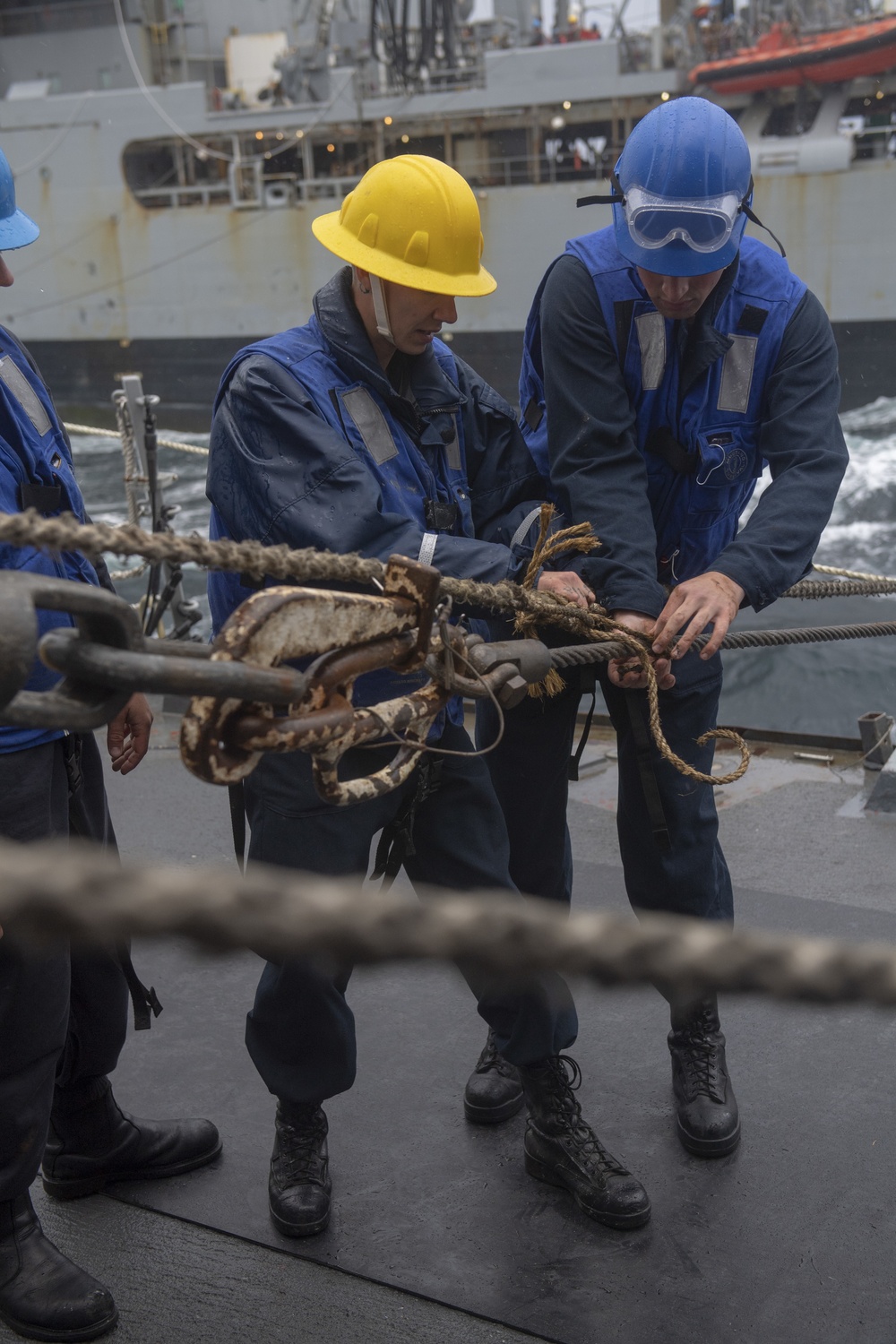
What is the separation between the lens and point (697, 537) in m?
2.27

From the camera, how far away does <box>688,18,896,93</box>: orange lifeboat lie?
17828mm

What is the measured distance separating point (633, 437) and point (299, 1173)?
1378 mm

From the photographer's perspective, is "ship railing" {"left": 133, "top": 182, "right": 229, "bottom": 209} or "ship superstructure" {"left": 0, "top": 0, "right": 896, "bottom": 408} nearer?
"ship superstructure" {"left": 0, "top": 0, "right": 896, "bottom": 408}

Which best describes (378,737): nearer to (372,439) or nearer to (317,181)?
(372,439)

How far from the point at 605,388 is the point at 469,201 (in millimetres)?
401

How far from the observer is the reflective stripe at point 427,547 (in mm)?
1818

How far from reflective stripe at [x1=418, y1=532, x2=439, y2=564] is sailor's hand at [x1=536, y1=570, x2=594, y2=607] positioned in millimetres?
226

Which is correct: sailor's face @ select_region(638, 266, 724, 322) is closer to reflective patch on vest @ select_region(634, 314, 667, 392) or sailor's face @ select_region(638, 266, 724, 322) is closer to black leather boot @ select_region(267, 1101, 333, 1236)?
reflective patch on vest @ select_region(634, 314, 667, 392)

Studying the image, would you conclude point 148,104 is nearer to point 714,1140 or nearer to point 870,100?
point 870,100

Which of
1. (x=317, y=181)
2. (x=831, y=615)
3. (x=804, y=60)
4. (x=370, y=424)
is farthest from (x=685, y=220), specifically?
(x=317, y=181)

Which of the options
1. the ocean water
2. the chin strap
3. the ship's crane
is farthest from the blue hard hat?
the ship's crane

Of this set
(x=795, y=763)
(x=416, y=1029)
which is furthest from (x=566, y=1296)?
(x=795, y=763)

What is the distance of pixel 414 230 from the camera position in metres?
1.90

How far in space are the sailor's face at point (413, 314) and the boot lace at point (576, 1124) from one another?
1.24 meters
